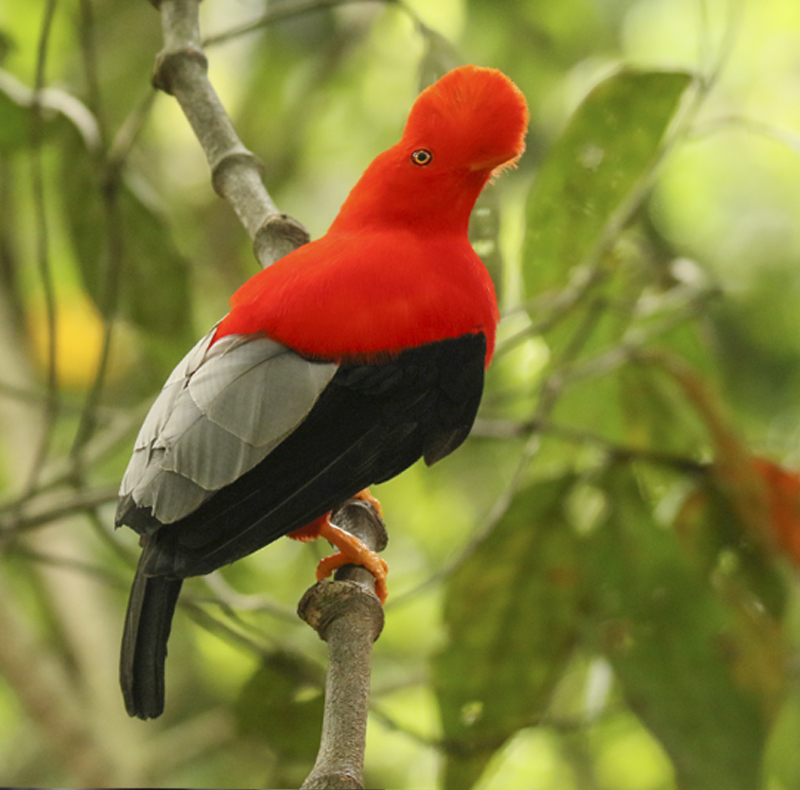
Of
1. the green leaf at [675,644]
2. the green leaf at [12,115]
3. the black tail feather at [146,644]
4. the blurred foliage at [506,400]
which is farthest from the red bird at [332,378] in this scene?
the green leaf at [12,115]

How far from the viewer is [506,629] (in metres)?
2.11

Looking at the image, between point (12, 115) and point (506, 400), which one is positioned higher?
point (12, 115)

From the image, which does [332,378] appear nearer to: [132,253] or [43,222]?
[43,222]

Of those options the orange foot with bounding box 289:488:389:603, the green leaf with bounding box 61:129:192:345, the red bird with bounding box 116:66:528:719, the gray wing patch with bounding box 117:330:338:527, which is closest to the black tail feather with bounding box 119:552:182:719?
the red bird with bounding box 116:66:528:719

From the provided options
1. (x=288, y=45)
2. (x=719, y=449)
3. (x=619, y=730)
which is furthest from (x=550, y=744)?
(x=288, y=45)

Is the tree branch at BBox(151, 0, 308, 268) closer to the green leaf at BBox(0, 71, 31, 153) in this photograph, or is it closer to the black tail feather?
the black tail feather

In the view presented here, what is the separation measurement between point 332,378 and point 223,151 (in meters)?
0.50

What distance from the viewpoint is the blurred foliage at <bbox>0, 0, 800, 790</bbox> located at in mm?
2080

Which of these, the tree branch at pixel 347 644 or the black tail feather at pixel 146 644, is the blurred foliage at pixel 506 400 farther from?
the black tail feather at pixel 146 644

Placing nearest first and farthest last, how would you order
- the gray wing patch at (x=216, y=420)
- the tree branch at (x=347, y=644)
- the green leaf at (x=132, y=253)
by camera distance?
the tree branch at (x=347, y=644) < the gray wing patch at (x=216, y=420) < the green leaf at (x=132, y=253)

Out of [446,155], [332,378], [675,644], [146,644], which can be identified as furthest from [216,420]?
[675,644]

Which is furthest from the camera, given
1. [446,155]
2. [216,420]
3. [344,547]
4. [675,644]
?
[675,644]

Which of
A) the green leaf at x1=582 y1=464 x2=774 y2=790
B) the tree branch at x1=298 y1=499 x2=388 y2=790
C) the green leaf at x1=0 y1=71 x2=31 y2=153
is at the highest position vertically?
the green leaf at x1=0 y1=71 x2=31 y2=153

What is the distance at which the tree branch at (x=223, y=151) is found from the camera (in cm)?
161
